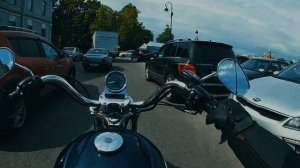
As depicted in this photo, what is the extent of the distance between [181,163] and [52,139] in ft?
7.60

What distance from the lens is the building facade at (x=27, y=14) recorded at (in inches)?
1405

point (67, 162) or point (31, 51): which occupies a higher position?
point (31, 51)

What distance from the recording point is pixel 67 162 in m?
1.90

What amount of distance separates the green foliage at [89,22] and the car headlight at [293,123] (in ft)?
207

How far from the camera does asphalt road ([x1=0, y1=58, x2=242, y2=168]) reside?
5.74 m

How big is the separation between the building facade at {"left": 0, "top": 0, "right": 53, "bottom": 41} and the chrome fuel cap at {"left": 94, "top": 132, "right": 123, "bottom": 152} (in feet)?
114

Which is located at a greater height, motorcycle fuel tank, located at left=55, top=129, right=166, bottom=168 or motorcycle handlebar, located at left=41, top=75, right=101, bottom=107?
motorcycle handlebar, located at left=41, top=75, right=101, bottom=107

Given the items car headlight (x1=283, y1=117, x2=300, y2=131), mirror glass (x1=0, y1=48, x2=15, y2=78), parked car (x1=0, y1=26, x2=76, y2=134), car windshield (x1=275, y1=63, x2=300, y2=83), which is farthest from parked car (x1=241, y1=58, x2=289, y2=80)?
mirror glass (x1=0, y1=48, x2=15, y2=78)

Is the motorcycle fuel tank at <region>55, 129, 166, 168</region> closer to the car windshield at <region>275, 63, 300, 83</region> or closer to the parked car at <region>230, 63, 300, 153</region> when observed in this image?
the parked car at <region>230, 63, 300, 153</region>

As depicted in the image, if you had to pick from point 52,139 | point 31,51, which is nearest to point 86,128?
point 52,139

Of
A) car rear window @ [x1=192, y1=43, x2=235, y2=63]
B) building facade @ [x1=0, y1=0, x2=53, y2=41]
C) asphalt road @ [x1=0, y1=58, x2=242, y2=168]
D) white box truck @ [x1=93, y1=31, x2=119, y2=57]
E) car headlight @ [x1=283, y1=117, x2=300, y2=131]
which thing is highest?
building facade @ [x1=0, y1=0, x2=53, y2=41]

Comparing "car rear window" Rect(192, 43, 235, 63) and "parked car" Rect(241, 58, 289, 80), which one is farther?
"parked car" Rect(241, 58, 289, 80)

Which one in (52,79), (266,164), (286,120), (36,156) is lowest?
(36,156)

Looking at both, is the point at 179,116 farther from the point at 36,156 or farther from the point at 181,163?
the point at 36,156
